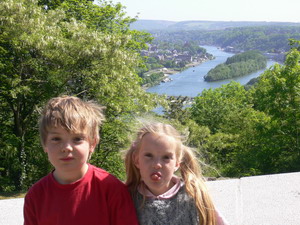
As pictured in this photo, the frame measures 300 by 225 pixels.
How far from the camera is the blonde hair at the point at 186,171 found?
181cm

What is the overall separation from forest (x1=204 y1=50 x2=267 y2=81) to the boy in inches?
3561

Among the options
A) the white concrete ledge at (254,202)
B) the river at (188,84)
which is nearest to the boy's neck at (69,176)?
the white concrete ledge at (254,202)

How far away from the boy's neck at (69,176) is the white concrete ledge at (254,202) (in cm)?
124

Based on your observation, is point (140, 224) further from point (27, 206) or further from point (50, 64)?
point (50, 64)

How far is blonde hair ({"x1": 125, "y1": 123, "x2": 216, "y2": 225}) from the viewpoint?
1.81 m

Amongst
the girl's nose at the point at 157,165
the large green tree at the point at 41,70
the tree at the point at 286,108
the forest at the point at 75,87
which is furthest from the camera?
the tree at the point at 286,108

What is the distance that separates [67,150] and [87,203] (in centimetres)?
26

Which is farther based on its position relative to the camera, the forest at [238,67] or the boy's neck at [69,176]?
the forest at [238,67]

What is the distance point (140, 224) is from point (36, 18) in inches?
389

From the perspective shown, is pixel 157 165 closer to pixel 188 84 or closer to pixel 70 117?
pixel 70 117

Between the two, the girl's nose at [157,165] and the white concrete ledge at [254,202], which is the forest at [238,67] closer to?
the white concrete ledge at [254,202]

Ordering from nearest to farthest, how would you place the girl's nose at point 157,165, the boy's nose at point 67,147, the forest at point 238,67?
the boy's nose at point 67,147
the girl's nose at point 157,165
the forest at point 238,67

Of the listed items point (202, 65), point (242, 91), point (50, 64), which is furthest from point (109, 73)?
point (202, 65)

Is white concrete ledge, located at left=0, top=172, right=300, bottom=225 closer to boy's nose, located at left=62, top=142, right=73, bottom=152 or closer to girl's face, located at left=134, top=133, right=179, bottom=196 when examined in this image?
girl's face, located at left=134, top=133, right=179, bottom=196
